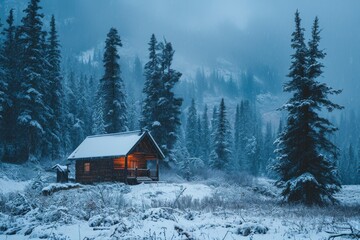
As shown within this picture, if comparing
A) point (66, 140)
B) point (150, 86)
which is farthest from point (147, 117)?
point (66, 140)

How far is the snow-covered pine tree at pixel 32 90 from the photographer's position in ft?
109

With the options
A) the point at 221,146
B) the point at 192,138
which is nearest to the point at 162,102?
the point at 221,146

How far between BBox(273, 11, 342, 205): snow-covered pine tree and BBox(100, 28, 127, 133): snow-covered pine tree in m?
24.8

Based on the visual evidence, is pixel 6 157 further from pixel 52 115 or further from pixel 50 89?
pixel 50 89

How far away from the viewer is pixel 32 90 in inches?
1309

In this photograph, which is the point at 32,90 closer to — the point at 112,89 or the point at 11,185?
the point at 112,89

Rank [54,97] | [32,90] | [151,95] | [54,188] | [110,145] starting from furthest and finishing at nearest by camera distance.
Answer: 1. [54,97]
2. [151,95]
3. [32,90]
4. [110,145]
5. [54,188]

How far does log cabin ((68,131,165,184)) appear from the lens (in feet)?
97.1

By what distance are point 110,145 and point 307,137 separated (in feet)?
62.7

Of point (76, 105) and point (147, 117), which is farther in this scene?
point (76, 105)

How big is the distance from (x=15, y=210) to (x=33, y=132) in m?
25.1

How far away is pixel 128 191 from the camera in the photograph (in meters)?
22.8

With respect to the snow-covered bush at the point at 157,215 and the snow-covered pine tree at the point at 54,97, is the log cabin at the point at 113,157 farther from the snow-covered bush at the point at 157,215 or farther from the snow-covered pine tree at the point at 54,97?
the snow-covered bush at the point at 157,215

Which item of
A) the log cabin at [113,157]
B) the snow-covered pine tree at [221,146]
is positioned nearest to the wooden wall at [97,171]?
the log cabin at [113,157]
